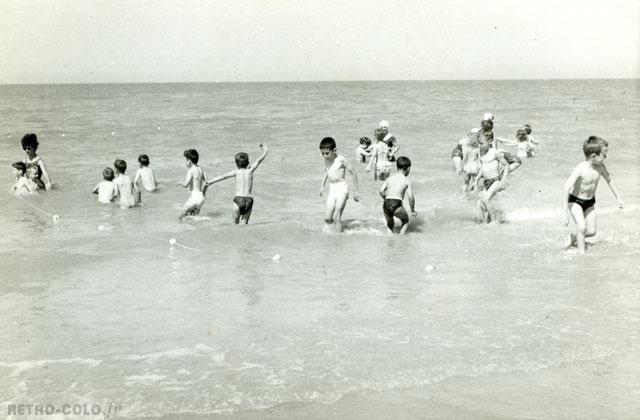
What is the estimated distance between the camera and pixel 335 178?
10.9 metres

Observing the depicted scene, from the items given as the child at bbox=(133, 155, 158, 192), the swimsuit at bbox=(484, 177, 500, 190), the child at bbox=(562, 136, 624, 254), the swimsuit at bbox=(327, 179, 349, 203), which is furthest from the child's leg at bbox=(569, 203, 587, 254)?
the child at bbox=(133, 155, 158, 192)

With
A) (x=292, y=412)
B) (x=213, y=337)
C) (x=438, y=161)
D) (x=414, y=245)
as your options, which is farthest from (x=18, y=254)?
(x=438, y=161)

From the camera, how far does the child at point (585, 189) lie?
28.6 feet

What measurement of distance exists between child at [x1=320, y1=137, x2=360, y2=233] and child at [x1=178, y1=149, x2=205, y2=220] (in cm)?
235

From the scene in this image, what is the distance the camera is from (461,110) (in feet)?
172

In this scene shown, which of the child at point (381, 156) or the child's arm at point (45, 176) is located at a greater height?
the child at point (381, 156)

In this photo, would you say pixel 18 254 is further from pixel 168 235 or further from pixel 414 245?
pixel 414 245

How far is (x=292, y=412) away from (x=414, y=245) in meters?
5.79

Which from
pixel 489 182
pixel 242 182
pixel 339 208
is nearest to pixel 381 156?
pixel 489 182

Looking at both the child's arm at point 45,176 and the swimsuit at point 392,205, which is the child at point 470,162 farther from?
the child's arm at point 45,176

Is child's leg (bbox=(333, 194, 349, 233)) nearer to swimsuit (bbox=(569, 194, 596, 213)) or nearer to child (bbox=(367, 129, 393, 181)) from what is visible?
swimsuit (bbox=(569, 194, 596, 213))

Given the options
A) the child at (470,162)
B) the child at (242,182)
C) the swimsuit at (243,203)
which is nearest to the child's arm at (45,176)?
the child at (242,182)

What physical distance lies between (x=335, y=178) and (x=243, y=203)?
5.80ft

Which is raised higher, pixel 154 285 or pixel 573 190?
pixel 573 190
